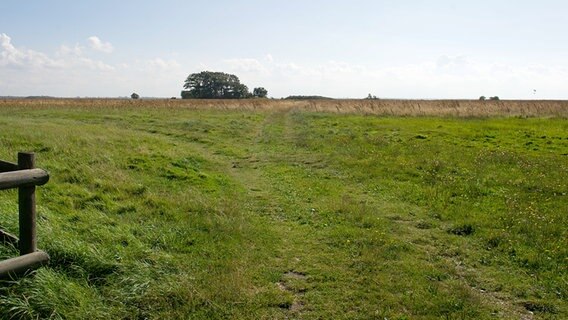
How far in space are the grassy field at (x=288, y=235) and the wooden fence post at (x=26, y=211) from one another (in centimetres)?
41

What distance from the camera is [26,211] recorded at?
5.30 m

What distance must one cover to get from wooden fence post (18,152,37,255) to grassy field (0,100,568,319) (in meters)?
0.41

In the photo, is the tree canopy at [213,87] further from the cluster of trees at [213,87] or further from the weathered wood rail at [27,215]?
the weathered wood rail at [27,215]

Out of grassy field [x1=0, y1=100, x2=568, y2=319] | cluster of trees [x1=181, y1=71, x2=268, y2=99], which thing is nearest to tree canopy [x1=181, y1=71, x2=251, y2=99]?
cluster of trees [x1=181, y1=71, x2=268, y2=99]

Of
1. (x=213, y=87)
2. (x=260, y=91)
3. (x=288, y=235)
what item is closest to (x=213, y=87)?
(x=213, y=87)

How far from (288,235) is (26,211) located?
182 inches

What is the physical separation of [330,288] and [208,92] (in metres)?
126

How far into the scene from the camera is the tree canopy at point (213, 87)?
128m

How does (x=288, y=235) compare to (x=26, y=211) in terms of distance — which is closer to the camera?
(x=26, y=211)

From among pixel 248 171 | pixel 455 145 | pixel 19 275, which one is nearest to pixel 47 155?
pixel 248 171

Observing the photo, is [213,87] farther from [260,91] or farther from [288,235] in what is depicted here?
[288,235]

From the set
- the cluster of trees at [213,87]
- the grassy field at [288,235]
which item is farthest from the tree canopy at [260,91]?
the grassy field at [288,235]

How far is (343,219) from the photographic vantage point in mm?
9516

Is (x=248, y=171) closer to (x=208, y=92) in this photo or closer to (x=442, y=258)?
(x=442, y=258)
